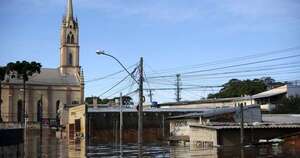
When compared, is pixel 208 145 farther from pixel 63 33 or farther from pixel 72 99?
pixel 63 33

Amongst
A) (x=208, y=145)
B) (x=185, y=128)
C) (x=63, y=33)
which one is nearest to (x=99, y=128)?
(x=185, y=128)

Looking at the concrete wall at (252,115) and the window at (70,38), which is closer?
the concrete wall at (252,115)

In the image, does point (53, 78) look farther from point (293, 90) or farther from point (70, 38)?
point (293, 90)

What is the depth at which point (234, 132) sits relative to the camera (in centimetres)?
5691

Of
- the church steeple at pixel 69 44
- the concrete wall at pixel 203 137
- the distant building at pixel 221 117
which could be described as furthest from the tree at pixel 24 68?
the concrete wall at pixel 203 137

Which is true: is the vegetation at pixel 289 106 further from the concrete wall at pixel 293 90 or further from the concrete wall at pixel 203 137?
the concrete wall at pixel 203 137

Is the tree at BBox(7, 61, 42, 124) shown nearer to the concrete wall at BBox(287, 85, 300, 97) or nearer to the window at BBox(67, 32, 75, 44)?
the window at BBox(67, 32, 75, 44)

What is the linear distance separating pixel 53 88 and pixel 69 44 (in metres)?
16.6

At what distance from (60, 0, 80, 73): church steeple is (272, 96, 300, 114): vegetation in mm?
→ 78442

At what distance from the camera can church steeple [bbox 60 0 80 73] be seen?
15588cm

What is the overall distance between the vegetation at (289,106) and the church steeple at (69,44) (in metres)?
78.4

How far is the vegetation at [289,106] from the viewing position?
86.8 m

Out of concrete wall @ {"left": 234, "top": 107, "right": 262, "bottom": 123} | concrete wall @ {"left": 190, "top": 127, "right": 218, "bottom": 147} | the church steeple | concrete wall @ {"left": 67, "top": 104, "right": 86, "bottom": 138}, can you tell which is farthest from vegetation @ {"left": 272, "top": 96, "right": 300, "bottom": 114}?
the church steeple

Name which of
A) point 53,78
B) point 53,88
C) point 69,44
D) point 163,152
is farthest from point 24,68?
point 163,152
